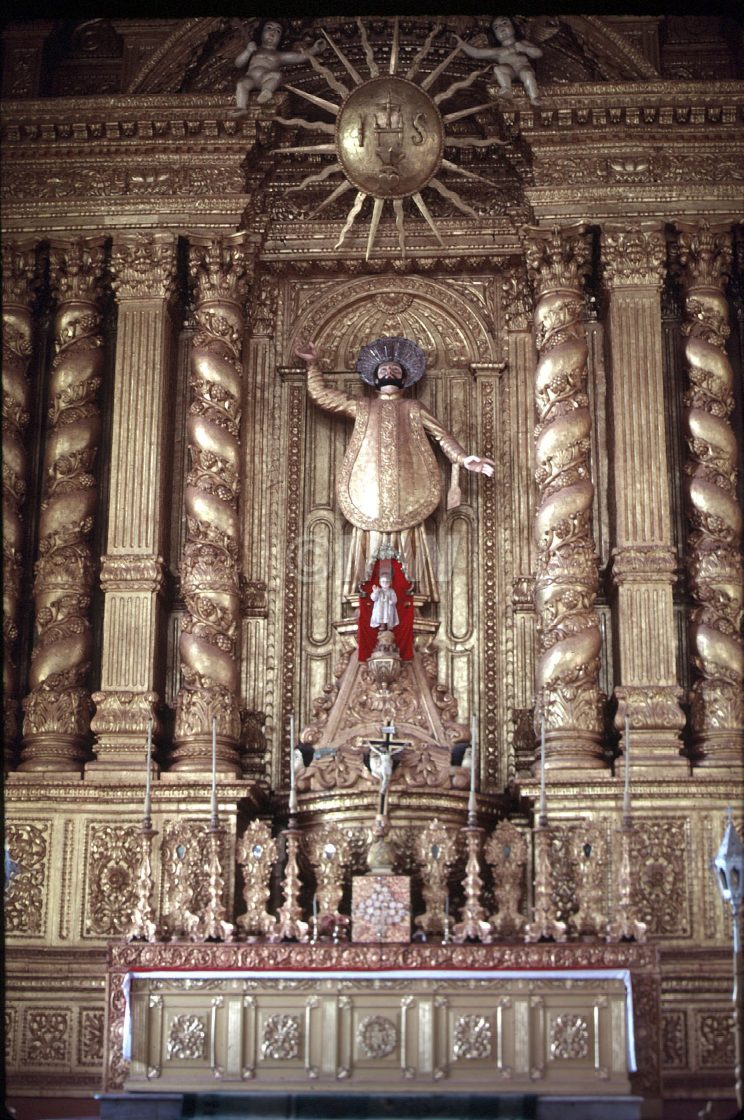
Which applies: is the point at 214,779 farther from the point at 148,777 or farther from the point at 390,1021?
the point at 390,1021

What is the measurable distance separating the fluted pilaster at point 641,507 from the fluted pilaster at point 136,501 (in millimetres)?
3751

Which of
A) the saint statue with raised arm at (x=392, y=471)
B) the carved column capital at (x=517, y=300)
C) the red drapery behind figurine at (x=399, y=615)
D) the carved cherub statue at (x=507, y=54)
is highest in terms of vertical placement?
the carved cherub statue at (x=507, y=54)

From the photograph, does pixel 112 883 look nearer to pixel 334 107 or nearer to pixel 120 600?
pixel 120 600

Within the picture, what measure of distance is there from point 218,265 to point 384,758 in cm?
495

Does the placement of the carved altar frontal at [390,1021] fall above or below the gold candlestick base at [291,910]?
below

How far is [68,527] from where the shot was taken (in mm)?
14812

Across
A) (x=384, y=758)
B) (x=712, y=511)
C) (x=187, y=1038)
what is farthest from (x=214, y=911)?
(x=712, y=511)

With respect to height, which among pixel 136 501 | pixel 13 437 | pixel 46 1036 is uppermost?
pixel 13 437

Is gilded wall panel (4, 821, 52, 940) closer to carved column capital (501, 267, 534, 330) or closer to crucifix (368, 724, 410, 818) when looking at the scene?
crucifix (368, 724, 410, 818)

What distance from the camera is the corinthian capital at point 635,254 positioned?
15023 mm

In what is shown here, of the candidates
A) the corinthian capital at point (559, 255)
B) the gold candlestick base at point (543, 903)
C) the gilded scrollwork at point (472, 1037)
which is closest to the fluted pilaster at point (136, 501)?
the corinthian capital at point (559, 255)

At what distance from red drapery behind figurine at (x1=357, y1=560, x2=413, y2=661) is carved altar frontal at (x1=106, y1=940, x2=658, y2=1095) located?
3.50 meters

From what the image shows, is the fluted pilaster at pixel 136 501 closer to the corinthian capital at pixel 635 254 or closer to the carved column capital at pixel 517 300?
the carved column capital at pixel 517 300

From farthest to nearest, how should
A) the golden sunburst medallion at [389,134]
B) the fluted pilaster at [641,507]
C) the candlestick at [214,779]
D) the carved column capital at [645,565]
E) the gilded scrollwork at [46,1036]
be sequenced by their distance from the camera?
1. the golden sunburst medallion at [389,134]
2. the carved column capital at [645,565]
3. the fluted pilaster at [641,507]
4. the gilded scrollwork at [46,1036]
5. the candlestick at [214,779]
